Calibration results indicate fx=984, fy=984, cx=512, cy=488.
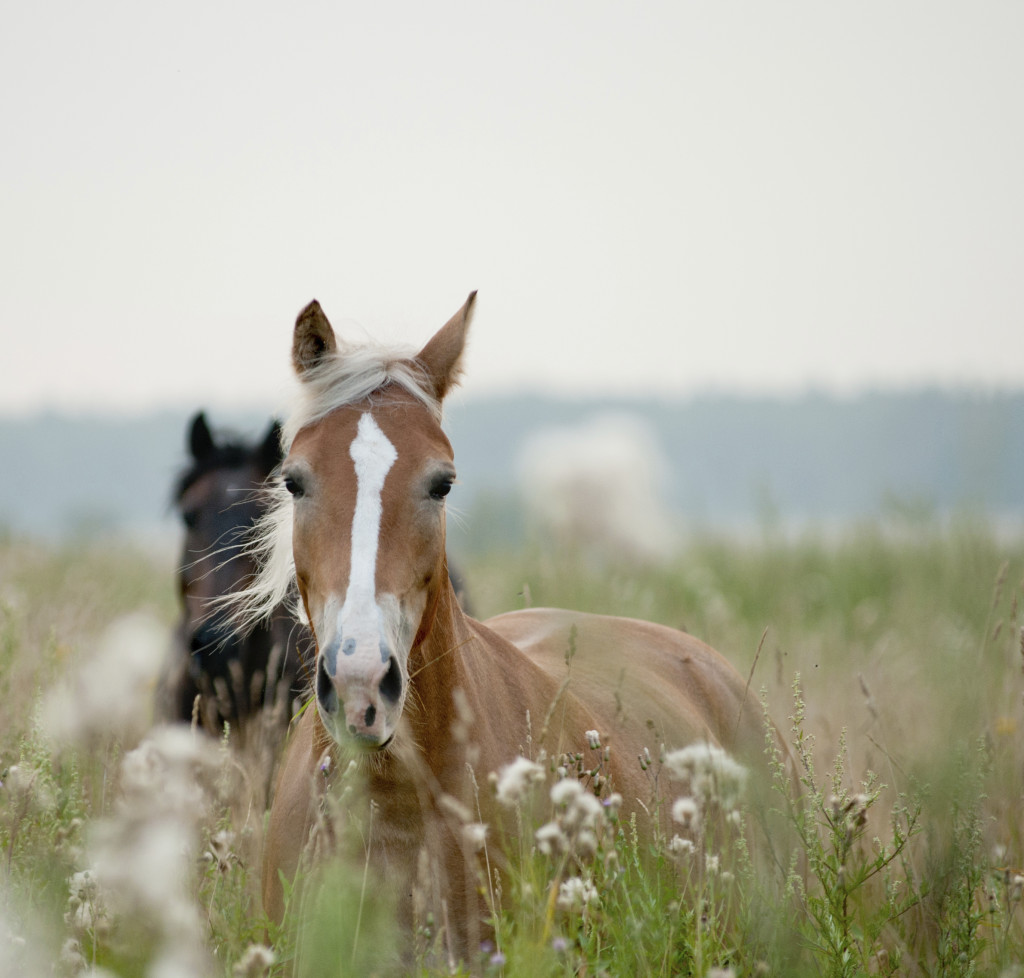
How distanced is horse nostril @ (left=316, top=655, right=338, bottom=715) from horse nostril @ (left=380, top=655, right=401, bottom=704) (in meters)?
0.11

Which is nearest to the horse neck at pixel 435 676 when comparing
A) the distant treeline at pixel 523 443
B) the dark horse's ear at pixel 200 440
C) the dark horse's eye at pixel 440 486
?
the dark horse's eye at pixel 440 486

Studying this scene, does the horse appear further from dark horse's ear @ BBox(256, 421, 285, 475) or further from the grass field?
the grass field

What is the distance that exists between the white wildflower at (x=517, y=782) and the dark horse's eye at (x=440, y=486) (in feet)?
2.98

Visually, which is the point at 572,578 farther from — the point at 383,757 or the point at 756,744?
the point at 383,757

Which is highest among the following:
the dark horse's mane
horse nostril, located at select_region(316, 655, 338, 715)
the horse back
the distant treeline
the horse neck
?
the dark horse's mane

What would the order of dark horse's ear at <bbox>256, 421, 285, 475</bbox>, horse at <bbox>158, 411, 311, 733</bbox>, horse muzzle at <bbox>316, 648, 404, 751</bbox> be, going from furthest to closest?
dark horse's ear at <bbox>256, 421, 285, 475</bbox>
horse at <bbox>158, 411, 311, 733</bbox>
horse muzzle at <bbox>316, 648, 404, 751</bbox>

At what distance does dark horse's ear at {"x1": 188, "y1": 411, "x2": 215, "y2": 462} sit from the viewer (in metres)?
5.83

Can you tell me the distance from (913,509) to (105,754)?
10034mm

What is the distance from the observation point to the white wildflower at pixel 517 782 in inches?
76.9

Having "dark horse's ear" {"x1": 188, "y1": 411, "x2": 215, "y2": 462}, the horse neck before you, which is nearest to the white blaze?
the horse neck

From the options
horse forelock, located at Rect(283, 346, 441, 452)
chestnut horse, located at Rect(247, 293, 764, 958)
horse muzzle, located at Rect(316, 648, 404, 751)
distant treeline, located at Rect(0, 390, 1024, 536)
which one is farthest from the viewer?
distant treeline, located at Rect(0, 390, 1024, 536)

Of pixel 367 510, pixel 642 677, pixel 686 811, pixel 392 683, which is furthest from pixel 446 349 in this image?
pixel 642 677

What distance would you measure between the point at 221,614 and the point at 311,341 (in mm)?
2201

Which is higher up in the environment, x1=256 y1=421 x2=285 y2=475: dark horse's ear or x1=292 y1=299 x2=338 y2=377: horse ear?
x1=292 y1=299 x2=338 y2=377: horse ear
